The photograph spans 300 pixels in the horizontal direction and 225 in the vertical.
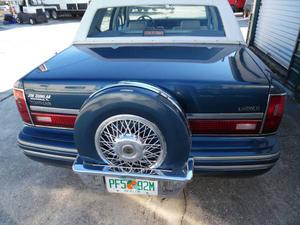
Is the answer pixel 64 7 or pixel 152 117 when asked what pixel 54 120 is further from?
pixel 64 7

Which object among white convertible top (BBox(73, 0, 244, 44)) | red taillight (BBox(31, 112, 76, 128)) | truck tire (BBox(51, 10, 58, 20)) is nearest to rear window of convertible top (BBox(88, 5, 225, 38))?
white convertible top (BBox(73, 0, 244, 44))

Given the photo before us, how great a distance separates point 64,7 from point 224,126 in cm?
1958

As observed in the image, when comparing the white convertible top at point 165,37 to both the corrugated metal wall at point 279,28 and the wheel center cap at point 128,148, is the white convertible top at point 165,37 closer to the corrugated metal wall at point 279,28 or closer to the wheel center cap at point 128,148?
the wheel center cap at point 128,148

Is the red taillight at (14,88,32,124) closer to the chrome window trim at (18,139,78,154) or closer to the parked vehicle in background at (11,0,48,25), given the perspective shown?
the chrome window trim at (18,139,78,154)

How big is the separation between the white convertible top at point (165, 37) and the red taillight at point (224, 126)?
1083 millimetres

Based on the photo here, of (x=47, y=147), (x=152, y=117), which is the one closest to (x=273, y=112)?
(x=152, y=117)

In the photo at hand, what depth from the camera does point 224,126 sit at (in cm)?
184

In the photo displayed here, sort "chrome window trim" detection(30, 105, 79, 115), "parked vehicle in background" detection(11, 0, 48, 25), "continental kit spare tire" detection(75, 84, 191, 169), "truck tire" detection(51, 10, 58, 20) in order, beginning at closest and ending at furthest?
"continental kit spare tire" detection(75, 84, 191, 169), "chrome window trim" detection(30, 105, 79, 115), "parked vehicle in background" detection(11, 0, 48, 25), "truck tire" detection(51, 10, 58, 20)

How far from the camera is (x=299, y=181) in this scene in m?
2.50

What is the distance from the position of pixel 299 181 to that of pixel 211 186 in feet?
2.83

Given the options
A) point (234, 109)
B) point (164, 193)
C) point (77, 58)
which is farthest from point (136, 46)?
point (164, 193)

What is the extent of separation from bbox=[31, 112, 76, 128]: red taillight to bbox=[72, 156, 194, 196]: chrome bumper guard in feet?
0.98

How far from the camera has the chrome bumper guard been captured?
172 centimetres

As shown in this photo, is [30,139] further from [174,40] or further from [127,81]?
[174,40]
